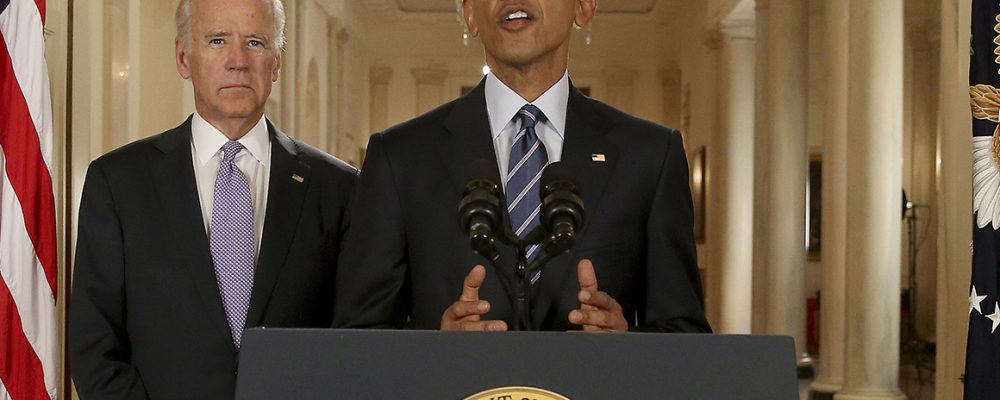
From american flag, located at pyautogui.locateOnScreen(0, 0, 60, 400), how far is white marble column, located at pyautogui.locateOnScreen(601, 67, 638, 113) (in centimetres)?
2396

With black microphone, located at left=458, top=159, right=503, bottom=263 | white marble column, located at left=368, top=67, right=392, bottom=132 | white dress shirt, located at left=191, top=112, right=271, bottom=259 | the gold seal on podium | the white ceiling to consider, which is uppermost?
the white ceiling

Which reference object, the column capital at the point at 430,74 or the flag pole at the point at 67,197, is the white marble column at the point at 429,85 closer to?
the column capital at the point at 430,74

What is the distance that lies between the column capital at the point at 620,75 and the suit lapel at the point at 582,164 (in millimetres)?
25785

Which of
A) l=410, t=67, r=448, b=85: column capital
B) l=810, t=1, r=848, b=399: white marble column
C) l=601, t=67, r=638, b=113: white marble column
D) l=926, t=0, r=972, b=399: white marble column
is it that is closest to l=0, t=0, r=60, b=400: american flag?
l=926, t=0, r=972, b=399: white marble column

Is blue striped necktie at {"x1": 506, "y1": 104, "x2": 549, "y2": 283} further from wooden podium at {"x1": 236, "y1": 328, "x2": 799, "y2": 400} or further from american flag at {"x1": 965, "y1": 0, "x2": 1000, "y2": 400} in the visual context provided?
american flag at {"x1": 965, "y1": 0, "x2": 1000, "y2": 400}

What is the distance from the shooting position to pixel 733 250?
19.4 metres

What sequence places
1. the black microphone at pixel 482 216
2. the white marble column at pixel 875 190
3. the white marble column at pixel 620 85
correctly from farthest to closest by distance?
1. the white marble column at pixel 620 85
2. the white marble column at pixel 875 190
3. the black microphone at pixel 482 216

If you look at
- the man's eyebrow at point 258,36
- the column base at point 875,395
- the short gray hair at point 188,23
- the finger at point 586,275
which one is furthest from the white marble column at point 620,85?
the finger at point 586,275

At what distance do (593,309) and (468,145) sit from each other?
0.62m

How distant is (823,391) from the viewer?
494 inches

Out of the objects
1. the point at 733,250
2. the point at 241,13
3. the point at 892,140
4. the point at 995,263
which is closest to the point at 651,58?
the point at 733,250

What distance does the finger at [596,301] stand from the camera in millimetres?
2402

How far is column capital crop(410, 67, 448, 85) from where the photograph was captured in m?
28.2

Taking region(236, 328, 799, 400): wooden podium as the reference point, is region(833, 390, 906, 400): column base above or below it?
below
